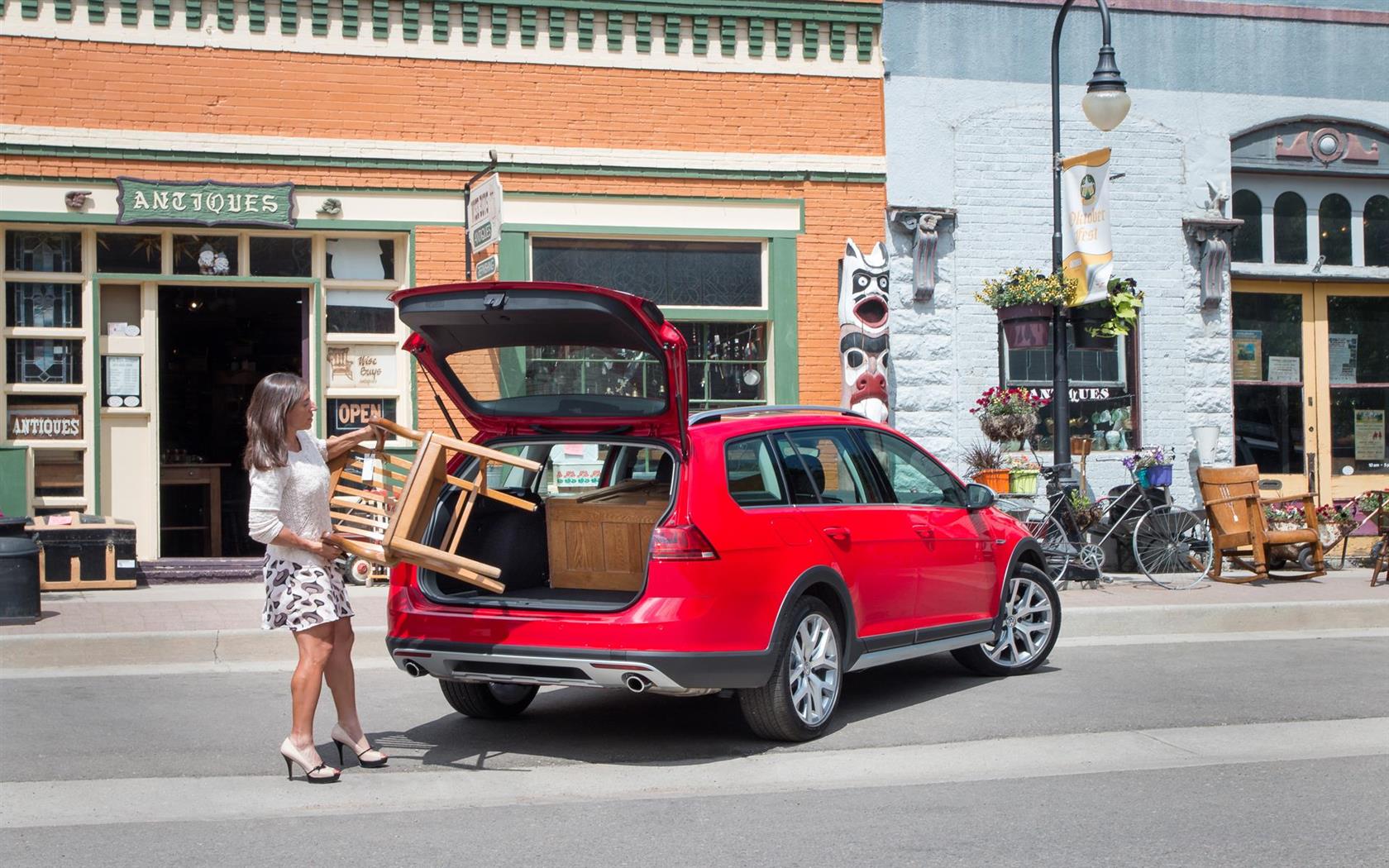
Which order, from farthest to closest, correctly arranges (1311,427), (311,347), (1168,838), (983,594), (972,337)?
(1311,427) → (972,337) → (311,347) → (983,594) → (1168,838)

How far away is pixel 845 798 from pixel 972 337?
979 cm

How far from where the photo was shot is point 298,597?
651cm

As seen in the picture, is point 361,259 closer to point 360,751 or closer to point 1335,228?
point 360,751

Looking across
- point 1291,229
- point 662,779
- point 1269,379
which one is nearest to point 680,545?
point 662,779

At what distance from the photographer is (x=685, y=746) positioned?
748cm

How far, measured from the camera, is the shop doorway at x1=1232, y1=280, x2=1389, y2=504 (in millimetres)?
16625

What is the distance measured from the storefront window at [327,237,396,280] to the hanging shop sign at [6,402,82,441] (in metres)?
2.65

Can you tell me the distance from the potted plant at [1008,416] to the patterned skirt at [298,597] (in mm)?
9538

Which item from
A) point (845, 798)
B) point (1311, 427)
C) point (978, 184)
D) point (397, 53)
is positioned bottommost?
point (845, 798)

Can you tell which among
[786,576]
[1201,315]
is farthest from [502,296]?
[1201,315]

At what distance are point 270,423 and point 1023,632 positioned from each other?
5.09 metres

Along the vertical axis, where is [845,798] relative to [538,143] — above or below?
below

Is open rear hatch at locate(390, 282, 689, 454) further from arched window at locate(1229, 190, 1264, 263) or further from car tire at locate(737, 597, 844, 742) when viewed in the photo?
arched window at locate(1229, 190, 1264, 263)

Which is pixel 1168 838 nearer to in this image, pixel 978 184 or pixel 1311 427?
pixel 978 184
